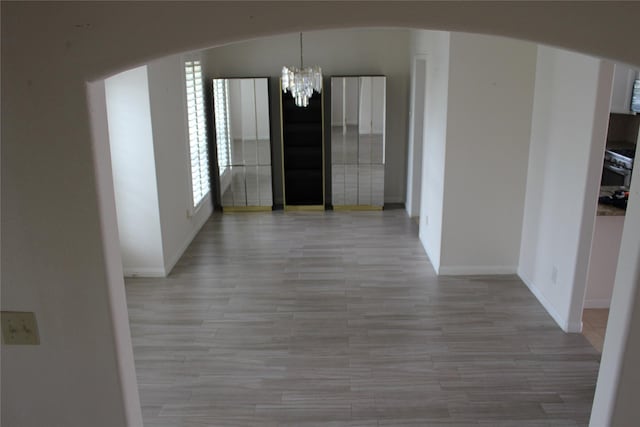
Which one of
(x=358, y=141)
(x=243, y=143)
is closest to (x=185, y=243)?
(x=243, y=143)

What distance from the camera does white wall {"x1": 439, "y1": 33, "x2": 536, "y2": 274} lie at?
5.11m

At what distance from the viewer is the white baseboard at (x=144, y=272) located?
5.66m

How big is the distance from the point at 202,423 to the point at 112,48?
245 cm

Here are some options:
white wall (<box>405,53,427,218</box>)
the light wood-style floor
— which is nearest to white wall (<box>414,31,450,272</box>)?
the light wood-style floor

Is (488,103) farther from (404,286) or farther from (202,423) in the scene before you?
(202,423)

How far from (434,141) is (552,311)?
212 centimetres

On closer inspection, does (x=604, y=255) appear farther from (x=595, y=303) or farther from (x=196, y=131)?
(x=196, y=131)

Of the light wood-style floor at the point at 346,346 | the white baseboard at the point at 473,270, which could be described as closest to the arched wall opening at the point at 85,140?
the light wood-style floor at the point at 346,346

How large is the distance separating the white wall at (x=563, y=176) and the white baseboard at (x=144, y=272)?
142 inches

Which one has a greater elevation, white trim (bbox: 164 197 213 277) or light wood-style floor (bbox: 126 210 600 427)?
white trim (bbox: 164 197 213 277)

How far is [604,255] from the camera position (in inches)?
184

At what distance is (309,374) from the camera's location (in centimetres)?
397

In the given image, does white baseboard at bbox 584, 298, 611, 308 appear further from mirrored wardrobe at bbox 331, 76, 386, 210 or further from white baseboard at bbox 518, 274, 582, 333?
mirrored wardrobe at bbox 331, 76, 386, 210

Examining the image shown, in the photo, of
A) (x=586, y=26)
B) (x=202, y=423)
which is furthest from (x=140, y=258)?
(x=586, y=26)
